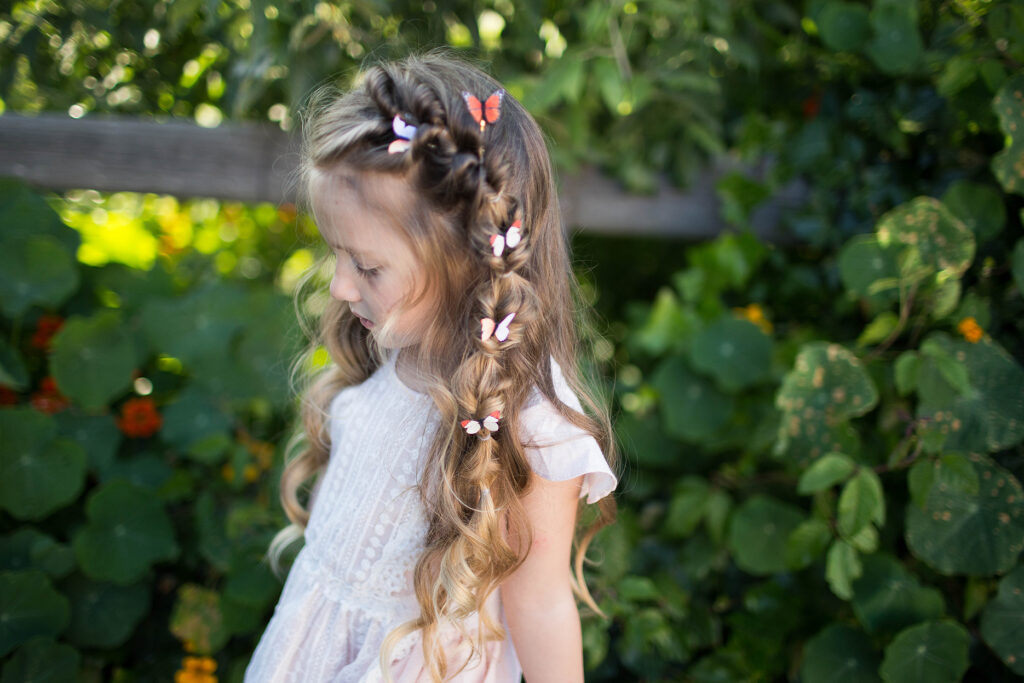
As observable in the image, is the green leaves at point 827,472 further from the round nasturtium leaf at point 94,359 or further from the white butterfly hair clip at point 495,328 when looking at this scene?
the round nasturtium leaf at point 94,359

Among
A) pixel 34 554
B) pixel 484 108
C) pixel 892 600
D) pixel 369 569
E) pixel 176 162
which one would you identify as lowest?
pixel 34 554

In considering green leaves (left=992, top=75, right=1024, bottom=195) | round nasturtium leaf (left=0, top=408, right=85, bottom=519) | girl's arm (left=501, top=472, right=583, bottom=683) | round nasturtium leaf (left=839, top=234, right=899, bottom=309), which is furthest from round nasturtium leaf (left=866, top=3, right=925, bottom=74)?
round nasturtium leaf (left=0, top=408, right=85, bottom=519)

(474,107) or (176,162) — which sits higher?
(474,107)

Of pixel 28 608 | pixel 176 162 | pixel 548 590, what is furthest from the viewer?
pixel 176 162

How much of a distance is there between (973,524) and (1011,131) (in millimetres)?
704

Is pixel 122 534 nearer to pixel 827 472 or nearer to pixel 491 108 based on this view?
pixel 491 108

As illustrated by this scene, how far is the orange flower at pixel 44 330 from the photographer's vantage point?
63.3 inches

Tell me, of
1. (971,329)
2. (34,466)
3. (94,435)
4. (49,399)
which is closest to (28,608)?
(34,466)

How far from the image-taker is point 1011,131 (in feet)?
4.07

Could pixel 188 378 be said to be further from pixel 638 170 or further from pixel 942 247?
pixel 942 247

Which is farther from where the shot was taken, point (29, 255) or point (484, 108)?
point (29, 255)

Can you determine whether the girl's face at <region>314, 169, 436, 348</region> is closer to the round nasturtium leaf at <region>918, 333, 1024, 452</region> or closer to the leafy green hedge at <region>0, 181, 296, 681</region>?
the leafy green hedge at <region>0, 181, 296, 681</region>

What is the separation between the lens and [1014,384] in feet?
4.17

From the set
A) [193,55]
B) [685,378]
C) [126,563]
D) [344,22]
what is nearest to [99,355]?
[126,563]
